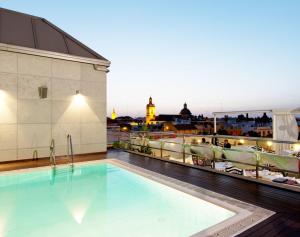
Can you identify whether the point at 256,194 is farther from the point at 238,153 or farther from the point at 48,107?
the point at 48,107

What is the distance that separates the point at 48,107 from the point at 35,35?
284 cm

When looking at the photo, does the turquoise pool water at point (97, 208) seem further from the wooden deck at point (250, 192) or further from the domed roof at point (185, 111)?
the domed roof at point (185, 111)

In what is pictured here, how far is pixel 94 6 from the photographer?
10.9 metres

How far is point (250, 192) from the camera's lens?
13.2 ft

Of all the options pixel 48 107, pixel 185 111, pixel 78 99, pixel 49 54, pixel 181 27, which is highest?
pixel 181 27

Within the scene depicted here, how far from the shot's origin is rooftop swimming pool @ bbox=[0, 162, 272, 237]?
3.33 metres

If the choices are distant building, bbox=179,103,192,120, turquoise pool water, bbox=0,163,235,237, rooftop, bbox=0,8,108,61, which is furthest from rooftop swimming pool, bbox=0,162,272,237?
distant building, bbox=179,103,192,120

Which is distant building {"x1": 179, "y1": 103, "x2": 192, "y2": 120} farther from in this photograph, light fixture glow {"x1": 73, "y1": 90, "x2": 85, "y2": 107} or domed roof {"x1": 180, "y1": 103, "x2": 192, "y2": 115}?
light fixture glow {"x1": 73, "y1": 90, "x2": 85, "y2": 107}

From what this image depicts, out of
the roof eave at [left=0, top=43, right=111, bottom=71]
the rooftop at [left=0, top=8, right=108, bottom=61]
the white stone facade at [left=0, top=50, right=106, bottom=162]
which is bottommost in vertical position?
the white stone facade at [left=0, top=50, right=106, bottom=162]

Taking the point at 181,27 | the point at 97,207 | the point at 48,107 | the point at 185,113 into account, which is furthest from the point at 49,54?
the point at 185,113

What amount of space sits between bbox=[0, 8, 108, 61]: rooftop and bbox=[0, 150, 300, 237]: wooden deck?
4.11m

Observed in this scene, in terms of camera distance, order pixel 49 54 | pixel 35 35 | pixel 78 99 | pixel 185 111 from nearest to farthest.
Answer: pixel 49 54, pixel 35 35, pixel 78 99, pixel 185 111

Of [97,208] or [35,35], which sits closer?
[97,208]

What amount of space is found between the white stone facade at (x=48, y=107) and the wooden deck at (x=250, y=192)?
2.70 feet
